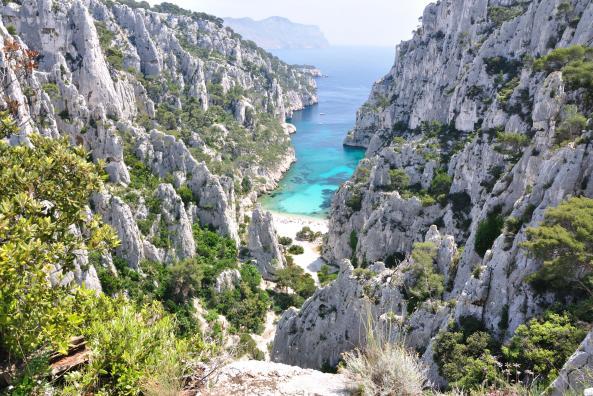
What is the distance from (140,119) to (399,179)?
35.0 metres

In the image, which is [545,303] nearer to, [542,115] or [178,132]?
[542,115]

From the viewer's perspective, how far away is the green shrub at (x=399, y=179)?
45.6 m

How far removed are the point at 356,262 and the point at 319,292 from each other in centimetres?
1539

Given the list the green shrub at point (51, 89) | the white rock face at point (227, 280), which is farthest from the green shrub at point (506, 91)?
the green shrub at point (51, 89)

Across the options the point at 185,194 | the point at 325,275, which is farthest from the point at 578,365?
the point at 185,194

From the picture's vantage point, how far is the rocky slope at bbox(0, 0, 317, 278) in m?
40.1

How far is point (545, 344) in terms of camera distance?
14422 mm

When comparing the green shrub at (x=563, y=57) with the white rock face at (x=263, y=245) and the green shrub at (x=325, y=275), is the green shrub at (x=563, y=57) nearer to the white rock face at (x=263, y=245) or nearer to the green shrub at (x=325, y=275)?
the green shrub at (x=325, y=275)

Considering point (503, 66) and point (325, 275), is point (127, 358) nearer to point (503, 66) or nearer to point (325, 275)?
point (325, 275)

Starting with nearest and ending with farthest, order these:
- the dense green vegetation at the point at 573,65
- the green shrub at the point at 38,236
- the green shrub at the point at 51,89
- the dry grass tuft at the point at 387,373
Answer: the green shrub at the point at 38,236 → the dry grass tuft at the point at 387,373 → the dense green vegetation at the point at 573,65 → the green shrub at the point at 51,89

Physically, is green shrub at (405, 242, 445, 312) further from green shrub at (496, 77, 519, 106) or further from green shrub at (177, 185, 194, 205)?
green shrub at (177, 185, 194, 205)

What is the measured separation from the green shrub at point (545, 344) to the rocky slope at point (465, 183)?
6.88 feet

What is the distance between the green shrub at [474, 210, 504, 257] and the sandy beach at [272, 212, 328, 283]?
24269 millimetres

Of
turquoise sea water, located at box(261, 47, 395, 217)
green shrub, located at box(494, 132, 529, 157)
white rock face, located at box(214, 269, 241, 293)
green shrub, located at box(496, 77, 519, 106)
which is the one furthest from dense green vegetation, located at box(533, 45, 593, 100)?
turquoise sea water, located at box(261, 47, 395, 217)
